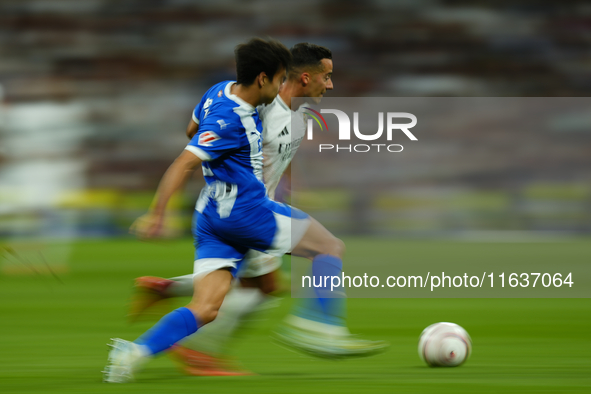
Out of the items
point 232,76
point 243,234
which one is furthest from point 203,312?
point 232,76

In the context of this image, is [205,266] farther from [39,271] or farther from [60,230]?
[60,230]

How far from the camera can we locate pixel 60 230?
45.5ft

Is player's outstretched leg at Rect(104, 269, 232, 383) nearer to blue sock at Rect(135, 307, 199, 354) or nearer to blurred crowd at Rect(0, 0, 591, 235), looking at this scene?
blue sock at Rect(135, 307, 199, 354)

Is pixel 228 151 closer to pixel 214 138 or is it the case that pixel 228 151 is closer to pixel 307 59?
pixel 214 138

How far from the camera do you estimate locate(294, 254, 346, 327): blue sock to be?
394cm

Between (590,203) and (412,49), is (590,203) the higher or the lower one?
the lower one

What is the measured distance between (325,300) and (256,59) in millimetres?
1099

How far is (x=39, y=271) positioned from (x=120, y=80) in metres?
6.76

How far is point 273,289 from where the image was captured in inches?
164

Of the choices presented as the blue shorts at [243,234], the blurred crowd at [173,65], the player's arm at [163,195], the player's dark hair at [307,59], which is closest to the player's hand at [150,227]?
the player's arm at [163,195]

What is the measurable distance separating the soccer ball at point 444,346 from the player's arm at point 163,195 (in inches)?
52.5

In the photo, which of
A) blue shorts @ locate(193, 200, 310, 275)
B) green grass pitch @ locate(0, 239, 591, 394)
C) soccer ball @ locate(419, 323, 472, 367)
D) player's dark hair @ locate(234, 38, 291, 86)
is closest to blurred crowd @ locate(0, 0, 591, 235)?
green grass pitch @ locate(0, 239, 591, 394)

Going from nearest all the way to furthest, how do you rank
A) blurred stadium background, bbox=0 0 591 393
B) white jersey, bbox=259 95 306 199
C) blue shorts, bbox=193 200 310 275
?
1. blue shorts, bbox=193 200 310 275
2. white jersey, bbox=259 95 306 199
3. blurred stadium background, bbox=0 0 591 393

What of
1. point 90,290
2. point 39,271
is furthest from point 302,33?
point 90,290
